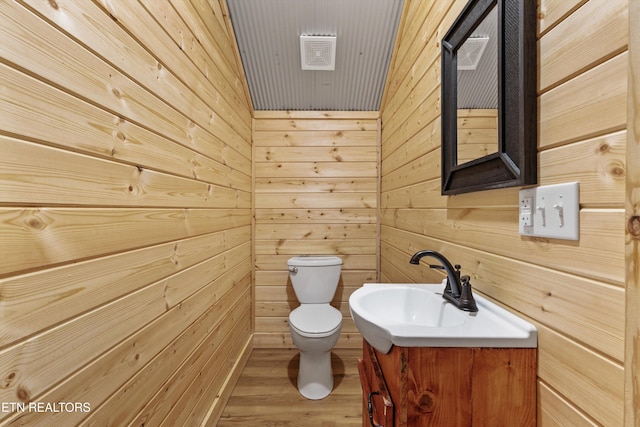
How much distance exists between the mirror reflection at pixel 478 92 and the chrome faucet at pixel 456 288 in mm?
368

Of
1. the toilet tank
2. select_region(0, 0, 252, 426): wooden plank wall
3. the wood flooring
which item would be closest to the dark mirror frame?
select_region(0, 0, 252, 426): wooden plank wall

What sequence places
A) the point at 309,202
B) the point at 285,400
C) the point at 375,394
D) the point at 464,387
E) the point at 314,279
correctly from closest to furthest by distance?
the point at 464,387 < the point at 375,394 < the point at 285,400 < the point at 314,279 < the point at 309,202

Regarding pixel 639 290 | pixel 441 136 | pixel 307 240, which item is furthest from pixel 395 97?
pixel 639 290

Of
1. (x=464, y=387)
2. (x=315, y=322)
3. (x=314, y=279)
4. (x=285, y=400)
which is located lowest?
(x=285, y=400)

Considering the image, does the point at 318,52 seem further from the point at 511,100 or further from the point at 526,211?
the point at 526,211

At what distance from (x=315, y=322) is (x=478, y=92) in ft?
5.06

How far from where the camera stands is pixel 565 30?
0.60m

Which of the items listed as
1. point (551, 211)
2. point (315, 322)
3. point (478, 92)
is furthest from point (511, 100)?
point (315, 322)

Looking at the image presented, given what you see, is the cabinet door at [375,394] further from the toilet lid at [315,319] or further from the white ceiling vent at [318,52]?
the white ceiling vent at [318,52]

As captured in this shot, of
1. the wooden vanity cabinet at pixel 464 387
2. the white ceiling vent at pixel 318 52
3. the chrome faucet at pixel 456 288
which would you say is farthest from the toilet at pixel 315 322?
the white ceiling vent at pixel 318 52

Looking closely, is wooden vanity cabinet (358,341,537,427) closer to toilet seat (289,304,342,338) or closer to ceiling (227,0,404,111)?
toilet seat (289,304,342,338)

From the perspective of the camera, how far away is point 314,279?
7.06 ft

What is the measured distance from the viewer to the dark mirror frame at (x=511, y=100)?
69cm

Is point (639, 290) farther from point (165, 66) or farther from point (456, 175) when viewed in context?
point (165, 66)
